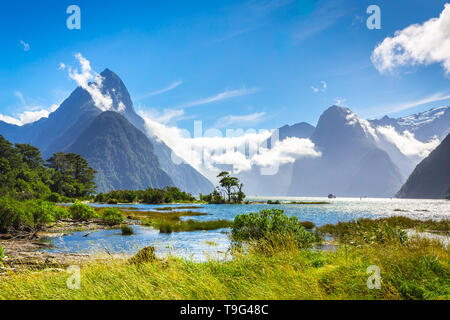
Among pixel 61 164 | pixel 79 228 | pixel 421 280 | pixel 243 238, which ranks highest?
pixel 61 164

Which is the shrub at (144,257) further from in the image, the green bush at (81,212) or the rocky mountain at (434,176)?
the rocky mountain at (434,176)

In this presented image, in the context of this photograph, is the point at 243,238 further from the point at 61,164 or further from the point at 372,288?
the point at 61,164

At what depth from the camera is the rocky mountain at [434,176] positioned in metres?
165

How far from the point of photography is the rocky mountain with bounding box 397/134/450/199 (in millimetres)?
164625

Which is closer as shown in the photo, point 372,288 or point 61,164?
point 372,288

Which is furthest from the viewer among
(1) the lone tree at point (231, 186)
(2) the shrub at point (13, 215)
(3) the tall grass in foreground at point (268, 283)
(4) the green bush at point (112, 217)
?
(1) the lone tree at point (231, 186)

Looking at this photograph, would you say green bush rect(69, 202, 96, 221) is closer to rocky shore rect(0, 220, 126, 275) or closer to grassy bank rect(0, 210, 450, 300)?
rocky shore rect(0, 220, 126, 275)

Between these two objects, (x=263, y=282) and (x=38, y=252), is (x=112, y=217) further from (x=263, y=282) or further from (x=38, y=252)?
(x=263, y=282)

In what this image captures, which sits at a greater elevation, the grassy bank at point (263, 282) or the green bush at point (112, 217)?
the grassy bank at point (263, 282)

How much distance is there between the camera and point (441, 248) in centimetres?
1062

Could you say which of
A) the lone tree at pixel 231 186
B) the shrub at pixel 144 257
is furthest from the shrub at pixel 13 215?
the lone tree at pixel 231 186

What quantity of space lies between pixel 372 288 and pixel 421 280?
5.12 ft
